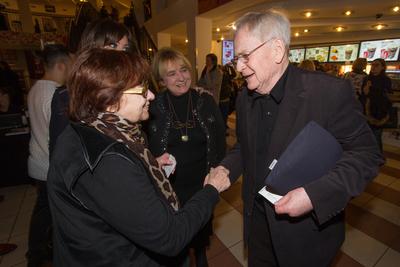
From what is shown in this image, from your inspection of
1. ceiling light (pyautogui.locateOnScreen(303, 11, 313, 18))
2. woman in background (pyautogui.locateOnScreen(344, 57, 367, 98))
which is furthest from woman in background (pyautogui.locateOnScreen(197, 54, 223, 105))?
ceiling light (pyautogui.locateOnScreen(303, 11, 313, 18))

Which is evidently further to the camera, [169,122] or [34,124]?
[34,124]

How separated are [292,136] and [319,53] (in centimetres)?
1211

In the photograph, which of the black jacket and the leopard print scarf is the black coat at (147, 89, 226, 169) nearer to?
the leopard print scarf

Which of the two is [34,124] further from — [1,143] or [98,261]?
[1,143]

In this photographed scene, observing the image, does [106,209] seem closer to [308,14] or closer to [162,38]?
[308,14]

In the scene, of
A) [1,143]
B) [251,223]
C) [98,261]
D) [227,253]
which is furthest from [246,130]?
[1,143]

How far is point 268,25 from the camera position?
1082 mm

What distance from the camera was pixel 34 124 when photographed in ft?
6.49

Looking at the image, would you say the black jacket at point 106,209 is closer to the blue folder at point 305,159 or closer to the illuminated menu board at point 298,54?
the blue folder at point 305,159

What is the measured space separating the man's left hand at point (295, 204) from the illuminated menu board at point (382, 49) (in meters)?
10.5

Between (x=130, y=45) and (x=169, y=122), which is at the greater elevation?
(x=130, y=45)

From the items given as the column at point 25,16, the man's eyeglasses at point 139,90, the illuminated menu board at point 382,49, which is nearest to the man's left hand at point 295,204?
the man's eyeglasses at point 139,90

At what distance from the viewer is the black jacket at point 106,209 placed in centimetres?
73

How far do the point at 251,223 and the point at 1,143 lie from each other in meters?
4.06
